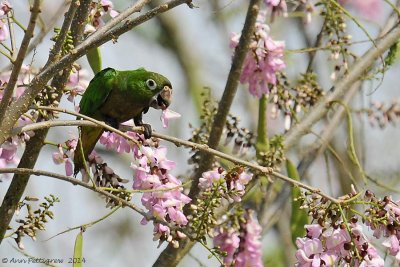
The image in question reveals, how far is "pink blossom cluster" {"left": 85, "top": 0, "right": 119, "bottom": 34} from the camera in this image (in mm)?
3154

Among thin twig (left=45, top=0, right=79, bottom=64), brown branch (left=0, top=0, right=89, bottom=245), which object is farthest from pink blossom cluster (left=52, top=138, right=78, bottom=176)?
thin twig (left=45, top=0, right=79, bottom=64)

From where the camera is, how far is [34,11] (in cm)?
218

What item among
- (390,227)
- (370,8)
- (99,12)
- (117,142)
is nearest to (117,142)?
(117,142)

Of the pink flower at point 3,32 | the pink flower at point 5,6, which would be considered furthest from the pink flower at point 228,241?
the pink flower at point 5,6

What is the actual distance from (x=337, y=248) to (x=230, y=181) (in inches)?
14.9

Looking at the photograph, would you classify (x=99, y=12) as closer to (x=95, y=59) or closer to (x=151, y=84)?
(x=95, y=59)

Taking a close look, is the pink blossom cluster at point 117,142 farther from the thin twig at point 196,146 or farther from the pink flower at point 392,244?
the pink flower at point 392,244

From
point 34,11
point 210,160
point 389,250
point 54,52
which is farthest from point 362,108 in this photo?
point 34,11

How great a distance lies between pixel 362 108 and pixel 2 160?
5.56 feet

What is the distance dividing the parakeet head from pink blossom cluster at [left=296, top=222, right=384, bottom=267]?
77cm

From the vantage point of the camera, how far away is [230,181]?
9.47 ft

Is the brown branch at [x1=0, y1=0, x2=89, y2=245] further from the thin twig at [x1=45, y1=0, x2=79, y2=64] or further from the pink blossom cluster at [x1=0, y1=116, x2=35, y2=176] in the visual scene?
the thin twig at [x1=45, y1=0, x2=79, y2=64]

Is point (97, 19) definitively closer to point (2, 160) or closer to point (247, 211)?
point (2, 160)

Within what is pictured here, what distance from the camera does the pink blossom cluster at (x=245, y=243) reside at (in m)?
3.69
